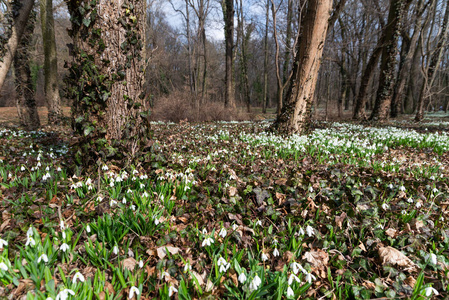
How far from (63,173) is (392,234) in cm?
386

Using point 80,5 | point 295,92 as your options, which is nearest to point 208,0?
point 295,92

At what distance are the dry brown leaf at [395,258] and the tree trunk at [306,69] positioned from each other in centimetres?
503

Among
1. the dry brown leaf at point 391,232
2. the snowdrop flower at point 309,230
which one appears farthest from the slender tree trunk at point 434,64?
the snowdrop flower at point 309,230

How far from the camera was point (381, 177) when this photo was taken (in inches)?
123

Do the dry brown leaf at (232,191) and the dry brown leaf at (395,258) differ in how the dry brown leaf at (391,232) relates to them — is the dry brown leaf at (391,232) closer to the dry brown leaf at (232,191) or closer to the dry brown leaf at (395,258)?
the dry brown leaf at (395,258)

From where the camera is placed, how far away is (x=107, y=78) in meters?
2.94

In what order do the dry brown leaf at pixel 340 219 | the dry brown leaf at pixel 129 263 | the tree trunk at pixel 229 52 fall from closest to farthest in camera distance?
the dry brown leaf at pixel 129 263 → the dry brown leaf at pixel 340 219 → the tree trunk at pixel 229 52

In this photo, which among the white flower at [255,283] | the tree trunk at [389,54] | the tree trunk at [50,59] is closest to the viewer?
the white flower at [255,283]

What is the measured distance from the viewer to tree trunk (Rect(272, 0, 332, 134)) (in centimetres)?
607

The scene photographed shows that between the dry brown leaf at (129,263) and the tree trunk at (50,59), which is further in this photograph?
the tree trunk at (50,59)

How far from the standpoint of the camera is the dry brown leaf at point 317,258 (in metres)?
1.67

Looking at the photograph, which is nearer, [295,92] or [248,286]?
[248,286]

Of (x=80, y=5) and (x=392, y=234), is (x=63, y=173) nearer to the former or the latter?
(x=80, y=5)

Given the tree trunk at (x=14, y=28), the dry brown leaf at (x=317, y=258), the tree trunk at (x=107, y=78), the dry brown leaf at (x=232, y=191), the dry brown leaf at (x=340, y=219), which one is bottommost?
the dry brown leaf at (x=317, y=258)
